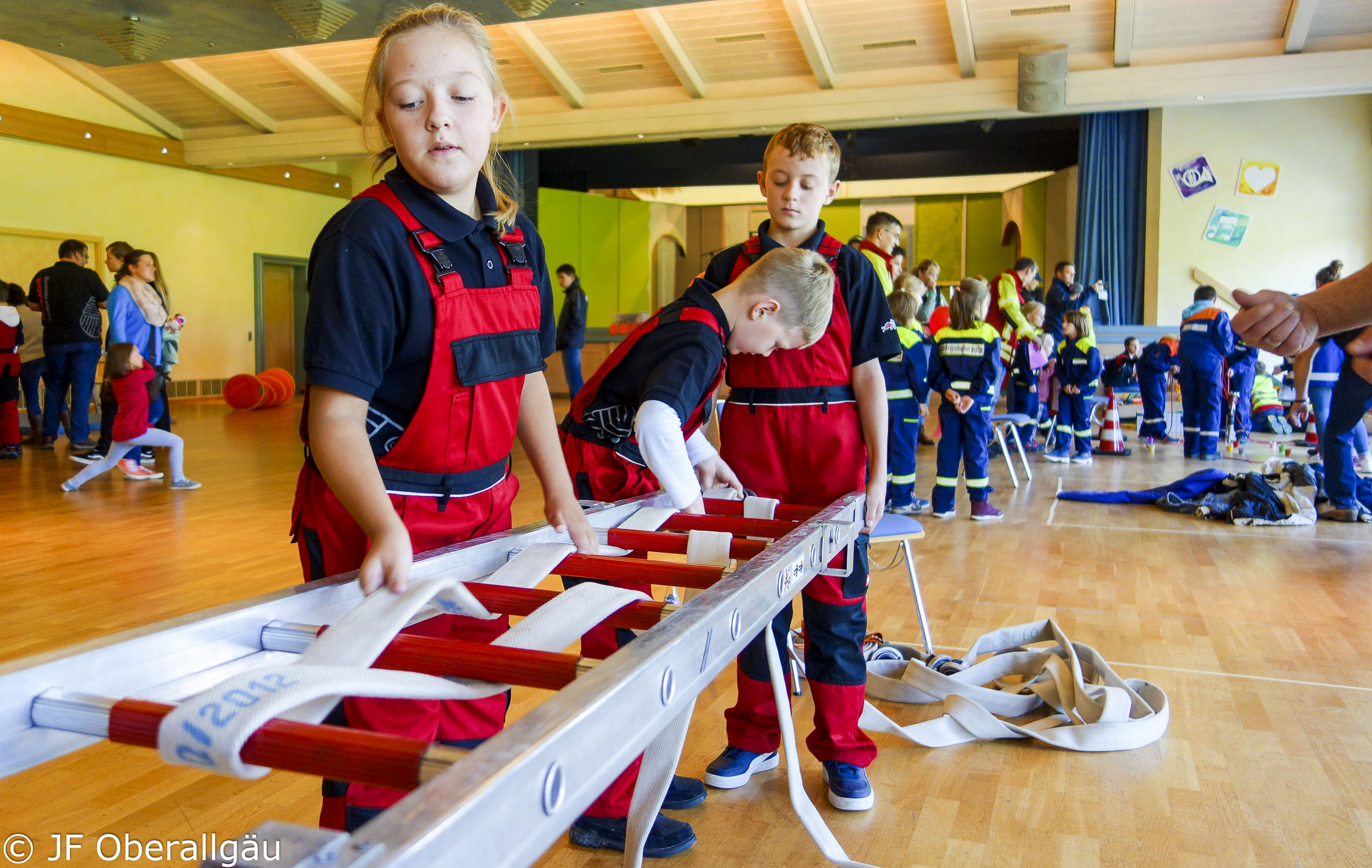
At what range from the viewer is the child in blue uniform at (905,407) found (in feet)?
17.4

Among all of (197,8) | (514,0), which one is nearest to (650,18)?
(514,0)

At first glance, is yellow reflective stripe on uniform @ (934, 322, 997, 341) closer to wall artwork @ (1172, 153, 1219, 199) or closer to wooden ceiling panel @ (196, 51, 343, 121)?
wall artwork @ (1172, 153, 1219, 199)

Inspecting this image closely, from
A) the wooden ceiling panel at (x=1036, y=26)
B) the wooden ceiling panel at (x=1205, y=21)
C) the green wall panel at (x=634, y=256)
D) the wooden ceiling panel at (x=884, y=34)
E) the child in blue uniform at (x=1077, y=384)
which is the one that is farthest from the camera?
the green wall panel at (x=634, y=256)

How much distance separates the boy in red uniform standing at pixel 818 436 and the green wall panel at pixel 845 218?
1391 cm

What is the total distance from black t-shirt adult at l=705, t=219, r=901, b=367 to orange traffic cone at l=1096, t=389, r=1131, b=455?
7201 mm

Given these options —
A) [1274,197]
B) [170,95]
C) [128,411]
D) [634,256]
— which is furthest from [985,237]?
[128,411]

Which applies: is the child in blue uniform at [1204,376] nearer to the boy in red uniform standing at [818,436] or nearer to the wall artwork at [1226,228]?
the wall artwork at [1226,228]

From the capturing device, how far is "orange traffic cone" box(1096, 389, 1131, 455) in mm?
8695

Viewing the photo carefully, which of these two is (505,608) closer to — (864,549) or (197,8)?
(864,549)

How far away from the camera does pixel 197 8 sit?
9.05m

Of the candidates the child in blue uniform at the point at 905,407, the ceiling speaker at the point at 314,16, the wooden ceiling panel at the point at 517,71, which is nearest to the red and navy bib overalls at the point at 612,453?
the child in blue uniform at the point at 905,407

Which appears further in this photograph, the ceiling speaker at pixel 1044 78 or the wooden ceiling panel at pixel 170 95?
the wooden ceiling panel at pixel 170 95

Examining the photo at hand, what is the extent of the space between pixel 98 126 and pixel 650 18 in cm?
734

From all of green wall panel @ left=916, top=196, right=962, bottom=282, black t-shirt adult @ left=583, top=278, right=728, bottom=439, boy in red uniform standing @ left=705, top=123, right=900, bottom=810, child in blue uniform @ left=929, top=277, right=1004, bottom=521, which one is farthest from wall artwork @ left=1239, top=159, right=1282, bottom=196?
black t-shirt adult @ left=583, top=278, right=728, bottom=439
